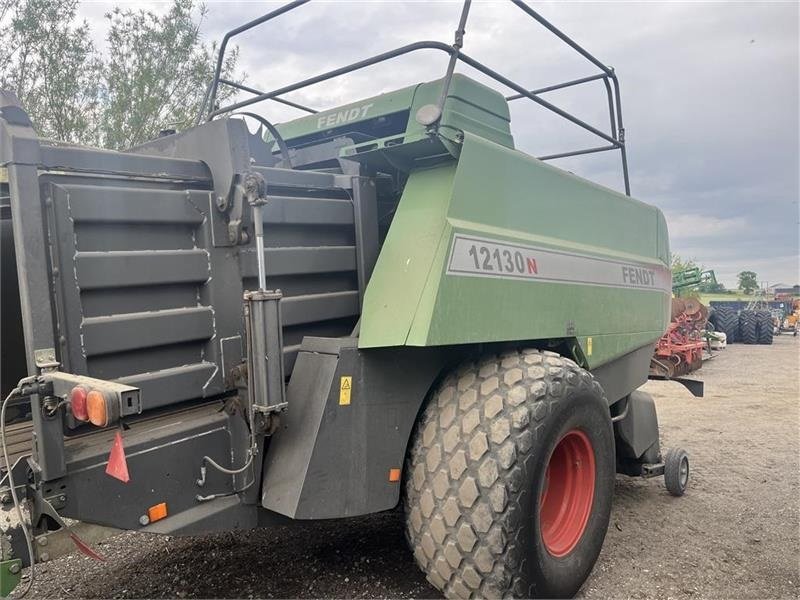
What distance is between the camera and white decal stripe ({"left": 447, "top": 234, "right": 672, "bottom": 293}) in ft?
9.23

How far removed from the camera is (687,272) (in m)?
16.1

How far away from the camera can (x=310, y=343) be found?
280 cm

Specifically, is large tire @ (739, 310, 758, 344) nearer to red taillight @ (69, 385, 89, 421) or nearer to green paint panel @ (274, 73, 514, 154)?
green paint panel @ (274, 73, 514, 154)

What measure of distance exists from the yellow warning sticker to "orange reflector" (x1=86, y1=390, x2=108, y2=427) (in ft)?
3.17

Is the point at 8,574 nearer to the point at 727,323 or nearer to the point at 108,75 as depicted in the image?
the point at 108,75

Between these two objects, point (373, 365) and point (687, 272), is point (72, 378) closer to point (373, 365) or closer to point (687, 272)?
point (373, 365)

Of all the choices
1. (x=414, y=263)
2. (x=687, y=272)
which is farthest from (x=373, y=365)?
(x=687, y=272)

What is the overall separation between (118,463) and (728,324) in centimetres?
2217

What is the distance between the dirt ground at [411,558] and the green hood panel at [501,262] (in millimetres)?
1192

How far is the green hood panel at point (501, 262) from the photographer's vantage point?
8.93 feet

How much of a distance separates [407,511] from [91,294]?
1587mm

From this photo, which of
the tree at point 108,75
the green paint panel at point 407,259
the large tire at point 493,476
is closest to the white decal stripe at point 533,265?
the green paint panel at point 407,259

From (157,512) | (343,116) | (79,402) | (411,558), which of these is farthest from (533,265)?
(79,402)

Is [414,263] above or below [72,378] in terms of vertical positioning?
above
